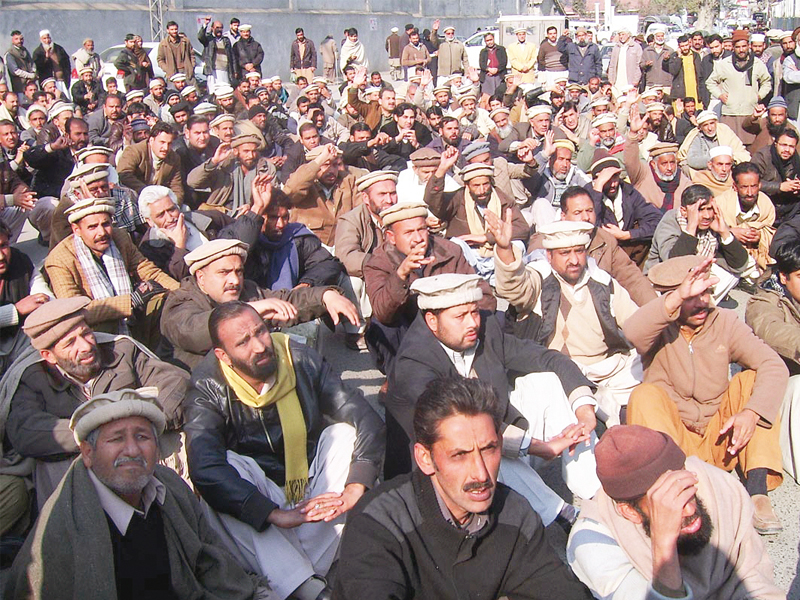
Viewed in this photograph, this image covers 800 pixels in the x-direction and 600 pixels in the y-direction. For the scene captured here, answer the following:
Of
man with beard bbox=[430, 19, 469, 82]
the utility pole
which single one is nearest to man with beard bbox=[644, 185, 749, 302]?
man with beard bbox=[430, 19, 469, 82]

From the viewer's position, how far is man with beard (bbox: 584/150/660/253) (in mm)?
6836

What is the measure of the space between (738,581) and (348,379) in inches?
133

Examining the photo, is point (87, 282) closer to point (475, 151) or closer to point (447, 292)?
point (447, 292)

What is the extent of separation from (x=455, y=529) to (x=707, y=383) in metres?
2.01

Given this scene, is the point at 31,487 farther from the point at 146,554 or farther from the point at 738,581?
the point at 738,581

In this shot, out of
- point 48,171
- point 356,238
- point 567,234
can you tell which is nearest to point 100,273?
point 356,238

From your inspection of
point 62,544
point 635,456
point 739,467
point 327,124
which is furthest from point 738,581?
point 327,124

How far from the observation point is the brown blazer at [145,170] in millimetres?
7520

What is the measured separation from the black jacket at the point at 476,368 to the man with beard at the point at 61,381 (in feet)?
3.26

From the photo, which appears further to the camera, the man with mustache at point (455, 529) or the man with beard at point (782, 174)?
the man with beard at point (782, 174)

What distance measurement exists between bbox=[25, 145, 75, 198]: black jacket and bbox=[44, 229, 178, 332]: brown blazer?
4.50 m

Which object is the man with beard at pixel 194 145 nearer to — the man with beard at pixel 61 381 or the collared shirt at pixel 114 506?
the man with beard at pixel 61 381

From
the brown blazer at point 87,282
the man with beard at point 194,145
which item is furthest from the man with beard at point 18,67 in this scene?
the brown blazer at point 87,282

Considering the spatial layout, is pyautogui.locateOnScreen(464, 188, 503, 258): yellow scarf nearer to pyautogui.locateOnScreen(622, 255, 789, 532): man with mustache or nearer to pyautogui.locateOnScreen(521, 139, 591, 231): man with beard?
pyautogui.locateOnScreen(521, 139, 591, 231): man with beard
